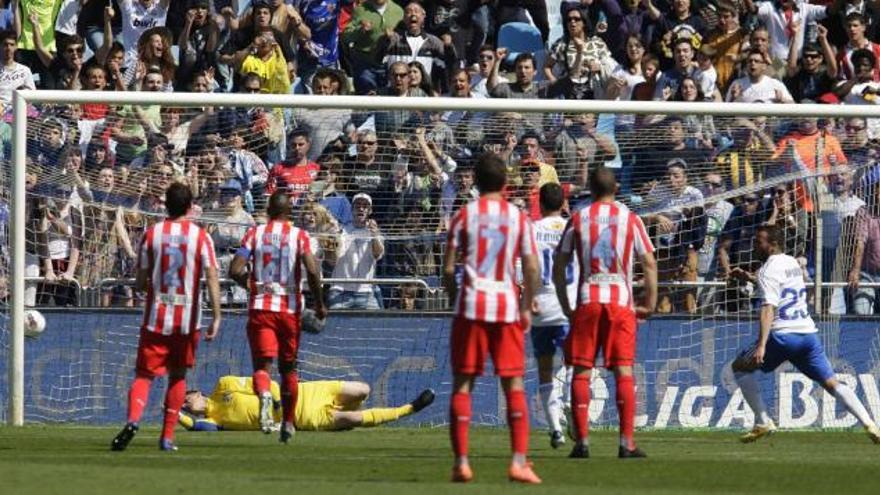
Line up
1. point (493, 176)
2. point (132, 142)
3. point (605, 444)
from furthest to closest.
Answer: point (132, 142) < point (605, 444) < point (493, 176)

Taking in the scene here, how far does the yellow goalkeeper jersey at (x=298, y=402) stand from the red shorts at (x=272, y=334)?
1.84 m

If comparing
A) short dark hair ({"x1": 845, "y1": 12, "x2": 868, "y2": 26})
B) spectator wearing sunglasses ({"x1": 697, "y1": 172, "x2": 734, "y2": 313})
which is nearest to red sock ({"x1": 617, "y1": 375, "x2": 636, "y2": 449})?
spectator wearing sunglasses ({"x1": 697, "y1": 172, "x2": 734, "y2": 313})

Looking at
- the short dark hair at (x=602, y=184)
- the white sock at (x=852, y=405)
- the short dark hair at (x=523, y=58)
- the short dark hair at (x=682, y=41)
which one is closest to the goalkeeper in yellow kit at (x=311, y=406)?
the white sock at (x=852, y=405)

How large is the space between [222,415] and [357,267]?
2350mm

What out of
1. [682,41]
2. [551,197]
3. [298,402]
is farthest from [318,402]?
[682,41]

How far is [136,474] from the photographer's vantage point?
1213cm

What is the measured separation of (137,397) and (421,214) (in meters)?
5.52

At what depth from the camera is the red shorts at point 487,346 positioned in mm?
11648

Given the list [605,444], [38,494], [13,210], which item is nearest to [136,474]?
[38,494]

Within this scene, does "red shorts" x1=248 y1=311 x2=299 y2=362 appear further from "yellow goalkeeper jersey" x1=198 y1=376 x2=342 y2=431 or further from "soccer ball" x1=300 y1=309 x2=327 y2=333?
"soccer ball" x1=300 y1=309 x2=327 y2=333

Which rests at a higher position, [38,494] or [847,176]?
[847,176]

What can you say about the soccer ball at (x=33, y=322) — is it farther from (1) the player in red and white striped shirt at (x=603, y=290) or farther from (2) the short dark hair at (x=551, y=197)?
(1) the player in red and white striped shirt at (x=603, y=290)

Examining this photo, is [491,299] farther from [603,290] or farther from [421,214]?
[421,214]

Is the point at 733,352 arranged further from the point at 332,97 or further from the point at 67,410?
the point at 67,410
